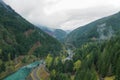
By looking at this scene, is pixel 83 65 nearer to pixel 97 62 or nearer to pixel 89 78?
pixel 97 62

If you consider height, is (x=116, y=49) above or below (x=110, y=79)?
above

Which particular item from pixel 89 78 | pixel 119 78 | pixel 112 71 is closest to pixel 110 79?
pixel 112 71

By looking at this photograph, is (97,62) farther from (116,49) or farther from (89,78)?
(89,78)

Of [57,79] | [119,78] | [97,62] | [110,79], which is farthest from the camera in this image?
[97,62]

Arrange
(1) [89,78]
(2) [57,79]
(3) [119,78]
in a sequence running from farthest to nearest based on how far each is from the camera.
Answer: (2) [57,79]
(1) [89,78]
(3) [119,78]

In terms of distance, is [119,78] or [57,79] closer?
[119,78]

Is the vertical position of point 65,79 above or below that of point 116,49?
below

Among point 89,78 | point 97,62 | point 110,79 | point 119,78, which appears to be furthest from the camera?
point 97,62

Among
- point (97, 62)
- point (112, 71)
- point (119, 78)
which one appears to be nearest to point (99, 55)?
point (97, 62)

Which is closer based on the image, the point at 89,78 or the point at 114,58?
the point at 89,78
